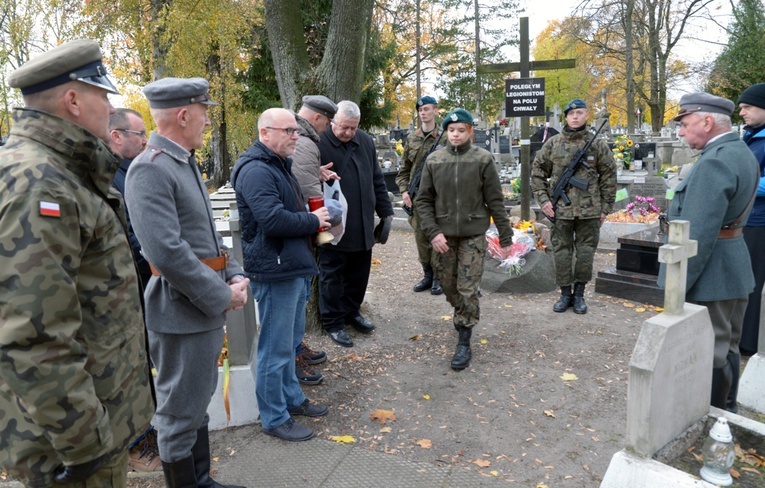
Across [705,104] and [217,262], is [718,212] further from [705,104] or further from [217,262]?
[217,262]

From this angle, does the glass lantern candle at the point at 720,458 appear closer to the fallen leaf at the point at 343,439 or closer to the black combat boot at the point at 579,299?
the fallen leaf at the point at 343,439

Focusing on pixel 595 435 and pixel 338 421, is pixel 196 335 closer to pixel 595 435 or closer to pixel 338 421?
pixel 338 421

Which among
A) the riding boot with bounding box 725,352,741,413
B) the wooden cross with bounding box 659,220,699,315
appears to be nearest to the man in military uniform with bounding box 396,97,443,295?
the riding boot with bounding box 725,352,741,413

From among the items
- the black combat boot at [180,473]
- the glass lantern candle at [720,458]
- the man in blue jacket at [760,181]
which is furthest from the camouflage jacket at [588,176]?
the black combat boot at [180,473]

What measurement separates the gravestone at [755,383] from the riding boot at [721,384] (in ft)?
1.87

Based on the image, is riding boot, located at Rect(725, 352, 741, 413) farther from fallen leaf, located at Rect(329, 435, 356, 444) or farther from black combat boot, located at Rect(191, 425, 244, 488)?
black combat boot, located at Rect(191, 425, 244, 488)

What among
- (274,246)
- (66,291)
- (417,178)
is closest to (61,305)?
(66,291)

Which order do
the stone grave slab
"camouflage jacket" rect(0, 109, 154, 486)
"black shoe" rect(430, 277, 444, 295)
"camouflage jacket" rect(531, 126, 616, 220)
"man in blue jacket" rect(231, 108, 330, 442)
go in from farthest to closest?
"black shoe" rect(430, 277, 444, 295)
the stone grave slab
"camouflage jacket" rect(531, 126, 616, 220)
"man in blue jacket" rect(231, 108, 330, 442)
"camouflage jacket" rect(0, 109, 154, 486)

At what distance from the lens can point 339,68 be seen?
5246 millimetres

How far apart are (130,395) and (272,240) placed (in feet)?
5.44

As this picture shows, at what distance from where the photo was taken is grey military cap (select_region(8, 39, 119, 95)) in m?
1.65

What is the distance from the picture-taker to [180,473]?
265cm

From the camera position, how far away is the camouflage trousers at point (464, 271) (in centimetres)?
471

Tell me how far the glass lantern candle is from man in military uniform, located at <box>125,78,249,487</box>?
7.75 feet
